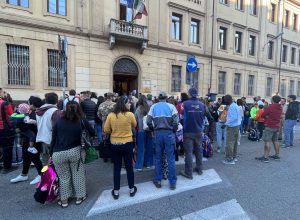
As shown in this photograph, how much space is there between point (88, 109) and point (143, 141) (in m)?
2.41

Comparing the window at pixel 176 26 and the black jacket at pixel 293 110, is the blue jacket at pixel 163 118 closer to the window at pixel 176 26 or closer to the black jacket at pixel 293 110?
the black jacket at pixel 293 110

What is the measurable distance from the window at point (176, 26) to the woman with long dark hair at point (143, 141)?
12.7 m

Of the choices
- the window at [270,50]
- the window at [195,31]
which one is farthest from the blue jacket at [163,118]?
the window at [270,50]

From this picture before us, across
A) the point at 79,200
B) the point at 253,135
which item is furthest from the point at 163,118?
the point at 253,135

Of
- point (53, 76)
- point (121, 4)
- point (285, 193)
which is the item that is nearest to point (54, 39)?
point (53, 76)

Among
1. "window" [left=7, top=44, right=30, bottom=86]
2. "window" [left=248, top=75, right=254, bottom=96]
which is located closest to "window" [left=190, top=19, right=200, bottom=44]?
"window" [left=248, top=75, right=254, bottom=96]

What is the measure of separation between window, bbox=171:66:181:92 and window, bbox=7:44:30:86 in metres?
9.98

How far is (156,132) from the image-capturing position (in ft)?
13.8

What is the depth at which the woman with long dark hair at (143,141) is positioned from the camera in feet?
16.5

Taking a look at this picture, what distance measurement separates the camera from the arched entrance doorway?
561 inches

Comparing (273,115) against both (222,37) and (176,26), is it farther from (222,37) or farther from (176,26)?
(222,37)

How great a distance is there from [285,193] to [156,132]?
2.74 m

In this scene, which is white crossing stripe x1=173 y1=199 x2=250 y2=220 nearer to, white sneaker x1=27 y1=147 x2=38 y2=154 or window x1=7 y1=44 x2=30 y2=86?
white sneaker x1=27 y1=147 x2=38 y2=154

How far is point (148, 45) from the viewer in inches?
582
